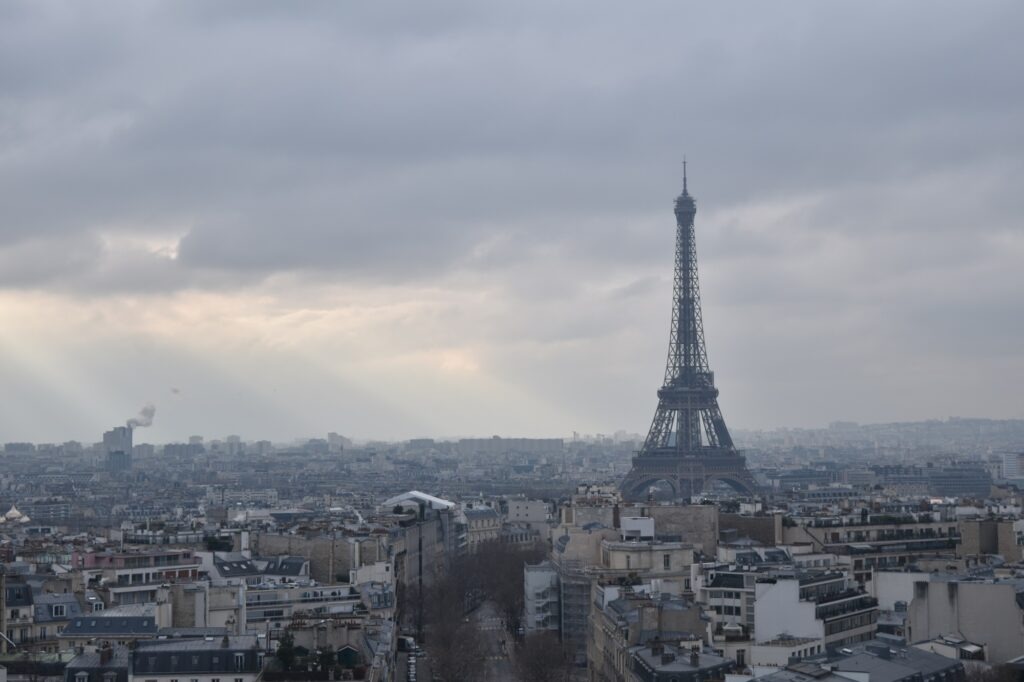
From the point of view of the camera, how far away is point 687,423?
525 feet

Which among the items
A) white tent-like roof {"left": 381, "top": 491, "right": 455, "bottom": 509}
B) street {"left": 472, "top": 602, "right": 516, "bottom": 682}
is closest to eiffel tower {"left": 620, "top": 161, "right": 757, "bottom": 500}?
white tent-like roof {"left": 381, "top": 491, "right": 455, "bottom": 509}

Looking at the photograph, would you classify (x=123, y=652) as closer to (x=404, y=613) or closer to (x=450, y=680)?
(x=450, y=680)

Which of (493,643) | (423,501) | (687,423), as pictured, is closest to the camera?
(493,643)

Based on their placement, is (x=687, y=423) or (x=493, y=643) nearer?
(x=493, y=643)

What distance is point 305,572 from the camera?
63.3 meters

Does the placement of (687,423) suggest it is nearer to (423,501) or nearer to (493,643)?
(423,501)

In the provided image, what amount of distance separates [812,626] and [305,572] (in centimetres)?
2097

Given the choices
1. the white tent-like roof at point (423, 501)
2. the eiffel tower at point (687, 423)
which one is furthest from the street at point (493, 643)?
the eiffel tower at point (687, 423)

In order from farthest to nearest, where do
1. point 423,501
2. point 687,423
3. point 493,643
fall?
point 687,423
point 423,501
point 493,643

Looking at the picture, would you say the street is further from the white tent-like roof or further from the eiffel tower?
the eiffel tower

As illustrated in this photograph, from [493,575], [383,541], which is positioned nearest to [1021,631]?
[383,541]

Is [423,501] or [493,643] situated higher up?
[423,501]

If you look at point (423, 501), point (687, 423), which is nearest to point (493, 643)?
→ point (423, 501)

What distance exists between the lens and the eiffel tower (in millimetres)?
152500
